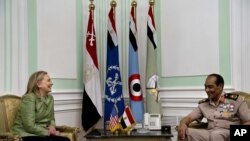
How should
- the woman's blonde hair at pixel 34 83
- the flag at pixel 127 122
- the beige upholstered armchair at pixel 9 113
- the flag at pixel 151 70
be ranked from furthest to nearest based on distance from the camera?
the flag at pixel 151 70, the flag at pixel 127 122, the woman's blonde hair at pixel 34 83, the beige upholstered armchair at pixel 9 113

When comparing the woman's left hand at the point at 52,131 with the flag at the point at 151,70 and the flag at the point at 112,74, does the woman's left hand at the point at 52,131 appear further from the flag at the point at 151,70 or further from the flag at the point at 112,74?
the flag at the point at 151,70

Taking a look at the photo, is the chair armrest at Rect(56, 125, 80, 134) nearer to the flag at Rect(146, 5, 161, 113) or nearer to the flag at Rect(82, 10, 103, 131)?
the flag at Rect(82, 10, 103, 131)

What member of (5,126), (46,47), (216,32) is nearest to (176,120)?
(216,32)

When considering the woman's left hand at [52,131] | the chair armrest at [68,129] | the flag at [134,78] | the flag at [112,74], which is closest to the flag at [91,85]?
the flag at [112,74]

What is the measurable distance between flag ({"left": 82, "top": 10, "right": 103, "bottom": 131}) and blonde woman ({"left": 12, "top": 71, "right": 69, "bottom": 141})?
0.99 m

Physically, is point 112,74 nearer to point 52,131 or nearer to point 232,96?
point 52,131

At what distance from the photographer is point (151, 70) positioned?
176 inches

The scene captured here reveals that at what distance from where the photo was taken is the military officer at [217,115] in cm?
320

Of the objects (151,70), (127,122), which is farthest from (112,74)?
(127,122)

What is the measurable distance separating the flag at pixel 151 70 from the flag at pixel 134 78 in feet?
0.39

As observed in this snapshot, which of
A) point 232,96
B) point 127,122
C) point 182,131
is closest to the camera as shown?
point 182,131

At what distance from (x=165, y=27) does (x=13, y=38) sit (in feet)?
6.63

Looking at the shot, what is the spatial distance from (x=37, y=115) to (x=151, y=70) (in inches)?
65.8

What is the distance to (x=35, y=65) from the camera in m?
3.96
